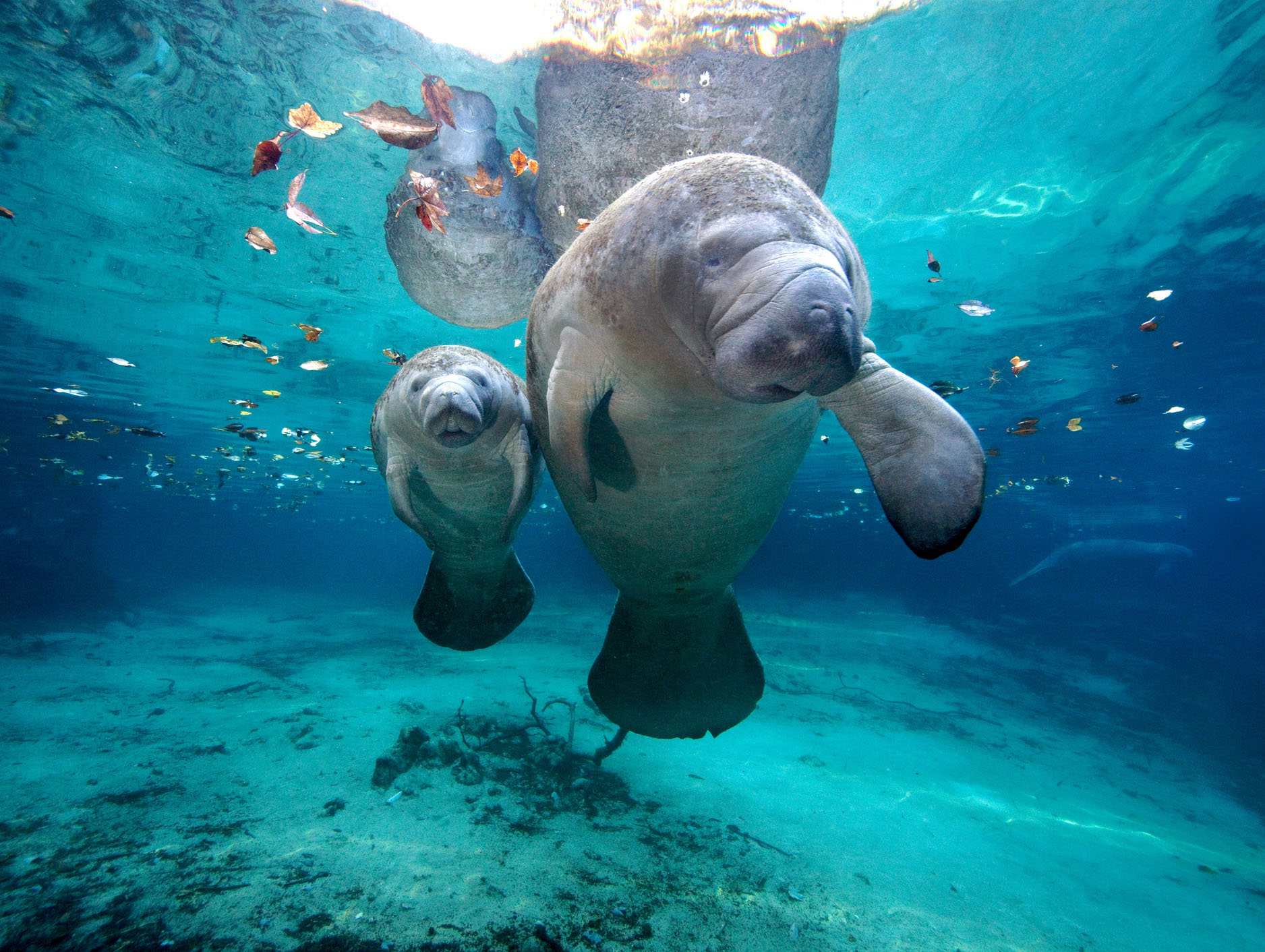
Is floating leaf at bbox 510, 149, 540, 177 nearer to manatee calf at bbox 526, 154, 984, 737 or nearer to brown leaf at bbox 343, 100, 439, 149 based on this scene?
brown leaf at bbox 343, 100, 439, 149

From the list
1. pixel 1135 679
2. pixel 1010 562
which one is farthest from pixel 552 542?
pixel 1135 679

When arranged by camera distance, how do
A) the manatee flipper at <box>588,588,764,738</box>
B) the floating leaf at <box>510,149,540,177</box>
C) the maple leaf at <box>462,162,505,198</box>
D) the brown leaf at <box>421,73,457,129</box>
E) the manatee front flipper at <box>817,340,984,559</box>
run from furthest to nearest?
the brown leaf at <box>421,73,457,129</box> < the maple leaf at <box>462,162,505,198</box> < the floating leaf at <box>510,149,540,177</box> < the manatee flipper at <box>588,588,764,738</box> < the manatee front flipper at <box>817,340,984,559</box>

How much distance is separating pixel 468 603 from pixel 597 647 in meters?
13.0

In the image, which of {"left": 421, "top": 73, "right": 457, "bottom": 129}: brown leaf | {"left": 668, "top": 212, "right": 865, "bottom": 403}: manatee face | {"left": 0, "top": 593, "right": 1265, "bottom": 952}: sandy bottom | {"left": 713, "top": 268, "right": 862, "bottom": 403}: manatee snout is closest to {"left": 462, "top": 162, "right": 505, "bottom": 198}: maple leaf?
{"left": 421, "top": 73, "right": 457, "bottom": 129}: brown leaf

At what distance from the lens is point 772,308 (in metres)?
1.42

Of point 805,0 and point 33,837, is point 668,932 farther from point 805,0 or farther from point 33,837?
point 805,0

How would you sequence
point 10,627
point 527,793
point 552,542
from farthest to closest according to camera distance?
point 552,542, point 10,627, point 527,793

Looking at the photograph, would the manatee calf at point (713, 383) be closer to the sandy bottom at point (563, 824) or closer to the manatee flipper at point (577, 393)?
the manatee flipper at point (577, 393)

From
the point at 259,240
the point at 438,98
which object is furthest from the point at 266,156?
the point at 438,98

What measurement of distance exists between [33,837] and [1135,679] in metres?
25.1

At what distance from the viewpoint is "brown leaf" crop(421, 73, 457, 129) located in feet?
17.4

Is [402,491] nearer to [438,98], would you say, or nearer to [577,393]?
[577,393]

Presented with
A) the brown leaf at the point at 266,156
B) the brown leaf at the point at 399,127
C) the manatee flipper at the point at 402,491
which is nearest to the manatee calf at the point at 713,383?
the manatee flipper at the point at 402,491

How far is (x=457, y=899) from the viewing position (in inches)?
136
